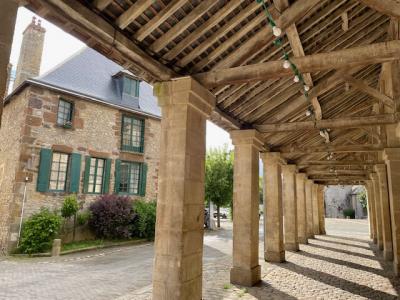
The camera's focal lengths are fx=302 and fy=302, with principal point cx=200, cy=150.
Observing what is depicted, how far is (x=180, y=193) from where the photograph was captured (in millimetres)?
4160

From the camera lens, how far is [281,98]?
685 centimetres

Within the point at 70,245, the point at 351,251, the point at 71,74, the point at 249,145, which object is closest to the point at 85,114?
the point at 71,74

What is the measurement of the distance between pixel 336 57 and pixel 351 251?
10.8 metres

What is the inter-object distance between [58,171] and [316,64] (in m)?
11.7

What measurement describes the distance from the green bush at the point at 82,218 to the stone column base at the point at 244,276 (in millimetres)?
8417

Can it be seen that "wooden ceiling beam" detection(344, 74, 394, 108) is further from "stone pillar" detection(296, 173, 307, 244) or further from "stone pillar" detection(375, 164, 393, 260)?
"stone pillar" detection(296, 173, 307, 244)

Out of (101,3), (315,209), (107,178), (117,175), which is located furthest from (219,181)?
(101,3)

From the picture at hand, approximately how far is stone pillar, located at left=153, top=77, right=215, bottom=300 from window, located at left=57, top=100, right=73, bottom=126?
9911mm

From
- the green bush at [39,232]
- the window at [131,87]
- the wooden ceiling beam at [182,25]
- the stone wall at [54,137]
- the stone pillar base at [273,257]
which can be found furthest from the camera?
the window at [131,87]

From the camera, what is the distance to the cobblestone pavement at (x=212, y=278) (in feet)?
19.9

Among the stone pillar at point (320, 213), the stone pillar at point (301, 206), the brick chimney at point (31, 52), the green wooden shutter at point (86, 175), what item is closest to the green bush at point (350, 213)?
the stone pillar at point (320, 213)

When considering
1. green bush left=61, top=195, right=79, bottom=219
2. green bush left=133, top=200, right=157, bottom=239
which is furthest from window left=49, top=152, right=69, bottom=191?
green bush left=133, top=200, right=157, bottom=239

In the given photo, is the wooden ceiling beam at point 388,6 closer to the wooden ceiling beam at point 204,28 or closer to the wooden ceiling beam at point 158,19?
the wooden ceiling beam at point 204,28

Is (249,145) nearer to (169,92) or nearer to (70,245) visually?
(169,92)
